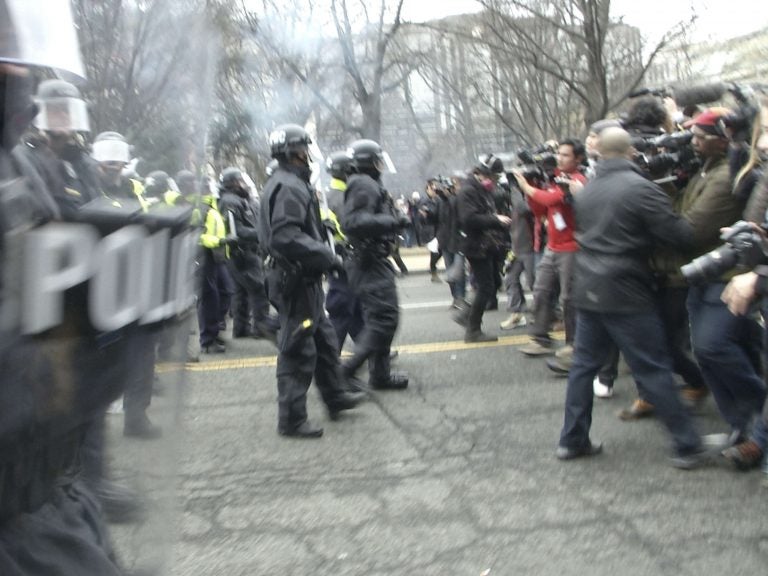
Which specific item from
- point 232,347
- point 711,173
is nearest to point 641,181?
point 711,173

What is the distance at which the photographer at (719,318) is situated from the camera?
12.9 ft

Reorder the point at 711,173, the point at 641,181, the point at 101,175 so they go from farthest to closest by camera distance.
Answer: the point at 711,173 → the point at 641,181 → the point at 101,175

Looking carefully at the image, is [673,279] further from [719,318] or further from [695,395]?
[695,395]

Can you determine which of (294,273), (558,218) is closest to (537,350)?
(558,218)

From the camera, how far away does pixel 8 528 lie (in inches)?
38.0

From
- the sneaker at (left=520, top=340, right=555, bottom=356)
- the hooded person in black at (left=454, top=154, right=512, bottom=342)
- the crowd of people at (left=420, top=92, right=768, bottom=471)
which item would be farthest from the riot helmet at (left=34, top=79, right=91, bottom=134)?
the hooded person in black at (left=454, top=154, right=512, bottom=342)

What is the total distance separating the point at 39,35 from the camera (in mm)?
821

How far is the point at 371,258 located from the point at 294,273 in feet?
3.12

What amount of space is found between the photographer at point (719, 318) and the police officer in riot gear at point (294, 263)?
1.93 meters

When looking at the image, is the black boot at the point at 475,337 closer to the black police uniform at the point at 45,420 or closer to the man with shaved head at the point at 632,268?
the man with shaved head at the point at 632,268

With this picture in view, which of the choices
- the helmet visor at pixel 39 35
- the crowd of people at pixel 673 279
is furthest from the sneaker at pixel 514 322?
the helmet visor at pixel 39 35

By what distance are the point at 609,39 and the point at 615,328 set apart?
12130 mm

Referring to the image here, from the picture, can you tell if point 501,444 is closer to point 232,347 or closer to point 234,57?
point 234,57

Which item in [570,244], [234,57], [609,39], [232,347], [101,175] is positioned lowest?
[232,347]
